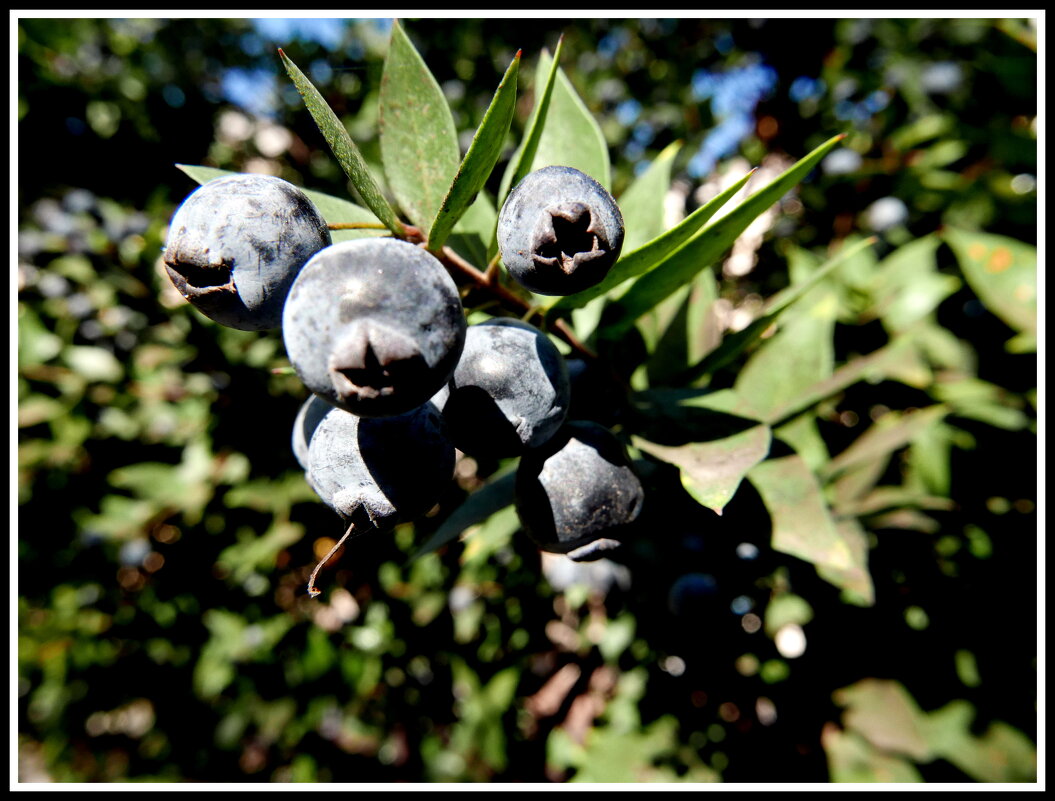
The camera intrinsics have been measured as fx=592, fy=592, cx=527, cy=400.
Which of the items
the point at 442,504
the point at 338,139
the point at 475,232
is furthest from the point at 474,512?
the point at 442,504

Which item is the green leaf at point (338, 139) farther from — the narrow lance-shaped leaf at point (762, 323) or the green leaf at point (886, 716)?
the green leaf at point (886, 716)

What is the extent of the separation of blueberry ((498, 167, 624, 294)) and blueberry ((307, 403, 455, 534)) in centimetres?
17

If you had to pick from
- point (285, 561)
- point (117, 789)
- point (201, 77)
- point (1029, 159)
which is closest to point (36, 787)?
point (117, 789)

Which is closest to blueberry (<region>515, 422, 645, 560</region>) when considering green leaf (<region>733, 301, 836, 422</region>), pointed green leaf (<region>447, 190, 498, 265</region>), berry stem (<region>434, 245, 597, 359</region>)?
berry stem (<region>434, 245, 597, 359</region>)

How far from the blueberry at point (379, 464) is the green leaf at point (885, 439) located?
2.54 ft

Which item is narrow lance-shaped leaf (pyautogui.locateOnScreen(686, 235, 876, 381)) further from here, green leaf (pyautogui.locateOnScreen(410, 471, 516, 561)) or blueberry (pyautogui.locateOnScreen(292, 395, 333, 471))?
blueberry (pyautogui.locateOnScreen(292, 395, 333, 471))

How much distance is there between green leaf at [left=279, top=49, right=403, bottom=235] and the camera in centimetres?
42

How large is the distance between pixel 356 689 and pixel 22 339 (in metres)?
1.45

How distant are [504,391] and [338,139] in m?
0.23

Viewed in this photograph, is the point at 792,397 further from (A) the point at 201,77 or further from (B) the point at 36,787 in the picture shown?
(A) the point at 201,77

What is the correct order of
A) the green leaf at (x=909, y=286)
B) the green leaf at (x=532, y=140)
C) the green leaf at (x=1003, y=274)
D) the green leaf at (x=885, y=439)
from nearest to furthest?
the green leaf at (x=532, y=140) → the green leaf at (x=885, y=439) → the green leaf at (x=1003, y=274) → the green leaf at (x=909, y=286)

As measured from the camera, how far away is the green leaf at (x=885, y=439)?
0.97 meters

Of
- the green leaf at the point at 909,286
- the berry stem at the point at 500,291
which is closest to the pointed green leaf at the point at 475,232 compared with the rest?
the berry stem at the point at 500,291

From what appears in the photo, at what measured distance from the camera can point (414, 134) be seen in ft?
1.89
